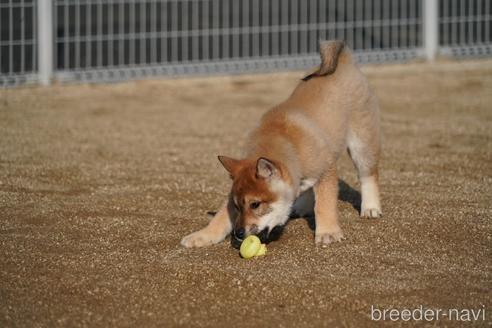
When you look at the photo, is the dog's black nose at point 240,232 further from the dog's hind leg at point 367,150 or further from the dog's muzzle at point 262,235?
the dog's hind leg at point 367,150

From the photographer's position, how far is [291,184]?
180 inches

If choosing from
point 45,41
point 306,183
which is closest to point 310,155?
point 306,183

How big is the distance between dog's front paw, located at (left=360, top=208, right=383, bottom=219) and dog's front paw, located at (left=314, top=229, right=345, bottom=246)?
0.58m

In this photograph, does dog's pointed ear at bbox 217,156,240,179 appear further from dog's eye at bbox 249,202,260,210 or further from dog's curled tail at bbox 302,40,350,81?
dog's curled tail at bbox 302,40,350,81

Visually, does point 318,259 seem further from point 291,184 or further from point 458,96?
point 458,96

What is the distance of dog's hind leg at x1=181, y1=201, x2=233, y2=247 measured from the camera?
4715mm

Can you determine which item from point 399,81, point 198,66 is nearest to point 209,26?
point 198,66

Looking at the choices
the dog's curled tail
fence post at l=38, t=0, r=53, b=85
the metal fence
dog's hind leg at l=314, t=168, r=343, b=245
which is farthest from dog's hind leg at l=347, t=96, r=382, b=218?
fence post at l=38, t=0, r=53, b=85

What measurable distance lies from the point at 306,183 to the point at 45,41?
5955 millimetres

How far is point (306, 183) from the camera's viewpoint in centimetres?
482

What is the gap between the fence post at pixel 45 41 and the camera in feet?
32.2

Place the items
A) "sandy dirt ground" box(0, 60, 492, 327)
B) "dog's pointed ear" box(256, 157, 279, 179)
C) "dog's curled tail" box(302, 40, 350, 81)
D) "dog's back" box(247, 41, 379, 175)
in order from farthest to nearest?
"dog's curled tail" box(302, 40, 350, 81), "dog's back" box(247, 41, 379, 175), "dog's pointed ear" box(256, 157, 279, 179), "sandy dirt ground" box(0, 60, 492, 327)

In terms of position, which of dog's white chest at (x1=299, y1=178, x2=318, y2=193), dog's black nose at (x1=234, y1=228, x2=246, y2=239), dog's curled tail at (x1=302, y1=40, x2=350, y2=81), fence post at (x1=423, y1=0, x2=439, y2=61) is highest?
fence post at (x1=423, y1=0, x2=439, y2=61)

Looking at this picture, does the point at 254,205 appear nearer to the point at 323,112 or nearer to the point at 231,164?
the point at 231,164
